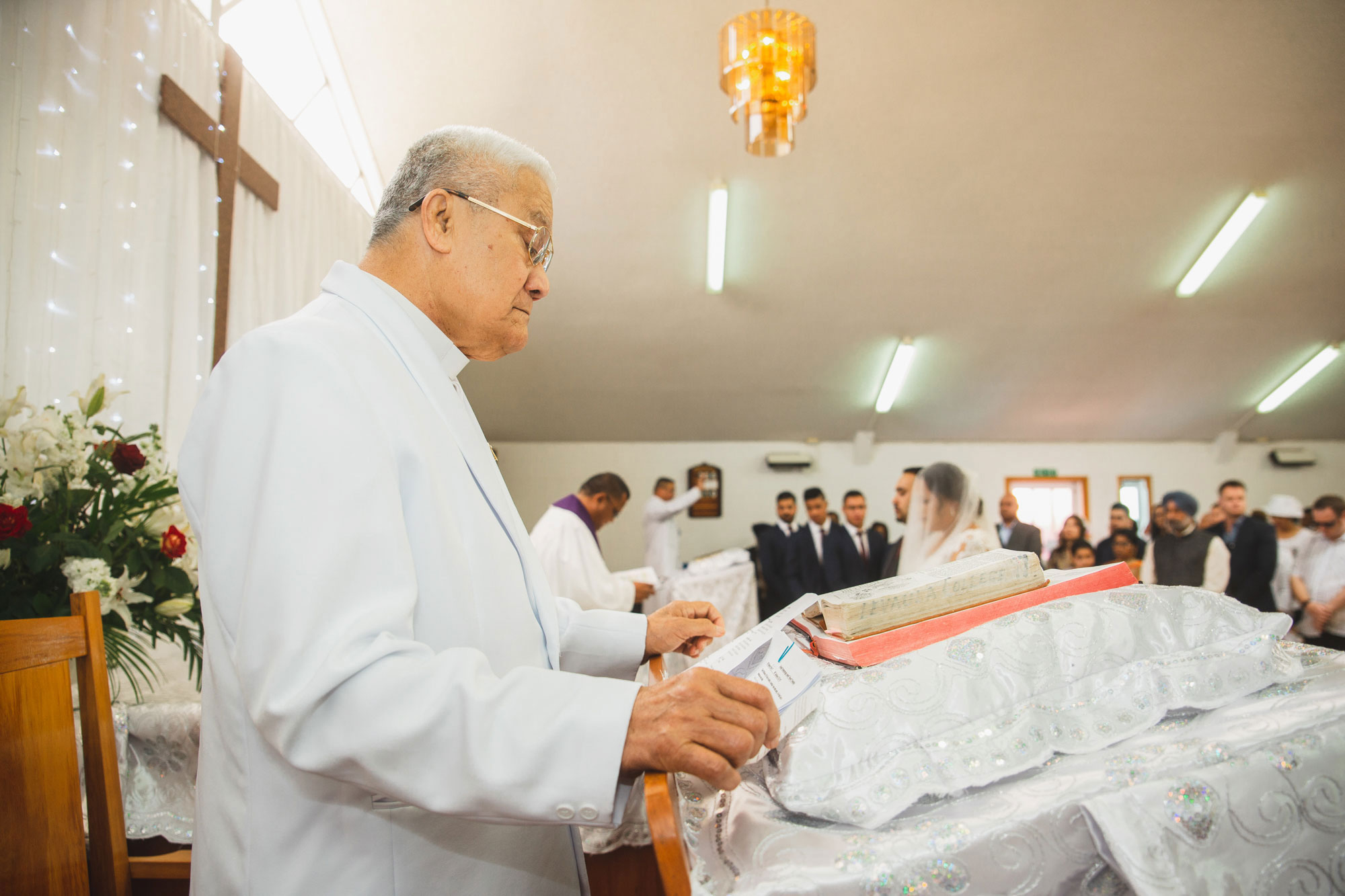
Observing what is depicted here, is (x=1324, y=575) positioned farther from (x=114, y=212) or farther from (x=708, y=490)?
(x=708, y=490)

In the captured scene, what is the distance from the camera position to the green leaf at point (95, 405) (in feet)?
5.21

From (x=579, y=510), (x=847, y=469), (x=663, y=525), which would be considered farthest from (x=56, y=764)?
(x=847, y=469)

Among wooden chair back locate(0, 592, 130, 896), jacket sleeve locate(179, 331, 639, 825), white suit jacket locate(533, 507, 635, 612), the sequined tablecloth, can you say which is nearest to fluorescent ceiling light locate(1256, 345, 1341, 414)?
white suit jacket locate(533, 507, 635, 612)

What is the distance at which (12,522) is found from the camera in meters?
1.27

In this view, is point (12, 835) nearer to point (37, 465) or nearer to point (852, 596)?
point (37, 465)

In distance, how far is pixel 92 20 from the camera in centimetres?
253

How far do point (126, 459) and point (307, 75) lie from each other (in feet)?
15.3

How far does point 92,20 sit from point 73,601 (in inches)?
93.7

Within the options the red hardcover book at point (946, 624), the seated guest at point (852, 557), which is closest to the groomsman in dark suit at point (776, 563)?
the seated guest at point (852, 557)

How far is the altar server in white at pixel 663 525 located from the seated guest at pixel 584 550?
2.46 meters

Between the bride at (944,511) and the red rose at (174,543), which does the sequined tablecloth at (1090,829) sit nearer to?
the red rose at (174,543)

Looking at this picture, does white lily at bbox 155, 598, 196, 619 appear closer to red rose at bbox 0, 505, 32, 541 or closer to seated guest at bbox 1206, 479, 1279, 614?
red rose at bbox 0, 505, 32, 541

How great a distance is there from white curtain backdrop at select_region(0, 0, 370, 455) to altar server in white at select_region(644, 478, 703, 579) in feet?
13.5

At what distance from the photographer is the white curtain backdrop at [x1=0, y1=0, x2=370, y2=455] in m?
2.22
